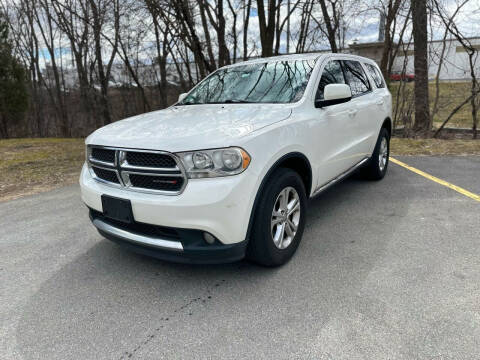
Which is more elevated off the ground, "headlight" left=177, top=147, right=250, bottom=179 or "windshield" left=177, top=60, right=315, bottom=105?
"windshield" left=177, top=60, right=315, bottom=105

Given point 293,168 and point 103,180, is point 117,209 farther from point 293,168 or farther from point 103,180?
point 293,168

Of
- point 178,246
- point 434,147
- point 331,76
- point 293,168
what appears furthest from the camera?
point 434,147

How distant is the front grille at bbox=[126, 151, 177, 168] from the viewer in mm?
2477

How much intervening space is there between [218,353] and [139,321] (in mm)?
639

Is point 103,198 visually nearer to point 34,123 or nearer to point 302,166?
point 302,166

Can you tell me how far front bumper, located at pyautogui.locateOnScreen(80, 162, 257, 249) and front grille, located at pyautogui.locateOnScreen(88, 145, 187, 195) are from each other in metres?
0.09

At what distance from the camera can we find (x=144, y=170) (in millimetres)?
2551

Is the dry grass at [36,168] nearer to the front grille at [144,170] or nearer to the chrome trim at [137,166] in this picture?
the front grille at [144,170]

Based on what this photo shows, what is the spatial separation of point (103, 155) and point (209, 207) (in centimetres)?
113

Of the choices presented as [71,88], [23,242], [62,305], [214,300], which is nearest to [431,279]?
[214,300]

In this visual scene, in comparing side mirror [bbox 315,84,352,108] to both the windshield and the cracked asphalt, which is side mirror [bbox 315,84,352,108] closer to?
the windshield

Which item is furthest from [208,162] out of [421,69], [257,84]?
[421,69]

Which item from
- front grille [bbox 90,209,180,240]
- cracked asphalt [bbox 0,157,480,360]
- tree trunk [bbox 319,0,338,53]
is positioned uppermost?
tree trunk [bbox 319,0,338,53]

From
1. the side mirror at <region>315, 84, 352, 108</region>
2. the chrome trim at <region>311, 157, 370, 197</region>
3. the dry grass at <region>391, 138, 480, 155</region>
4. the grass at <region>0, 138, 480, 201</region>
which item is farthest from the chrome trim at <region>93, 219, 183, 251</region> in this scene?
the dry grass at <region>391, 138, 480, 155</region>
